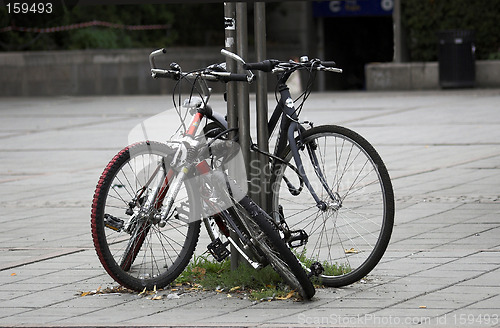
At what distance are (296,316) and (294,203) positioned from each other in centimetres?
241

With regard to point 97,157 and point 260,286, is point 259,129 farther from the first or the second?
point 97,157

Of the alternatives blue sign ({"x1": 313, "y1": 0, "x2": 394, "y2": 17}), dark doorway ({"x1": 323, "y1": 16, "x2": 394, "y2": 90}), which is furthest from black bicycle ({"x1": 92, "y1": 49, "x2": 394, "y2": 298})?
dark doorway ({"x1": 323, "y1": 16, "x2": 394, "y2": 90})

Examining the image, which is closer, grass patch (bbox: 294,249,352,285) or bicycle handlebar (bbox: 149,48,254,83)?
bicycle handlebar (bbox: 149,48,254,83)

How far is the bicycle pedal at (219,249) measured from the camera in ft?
17.1

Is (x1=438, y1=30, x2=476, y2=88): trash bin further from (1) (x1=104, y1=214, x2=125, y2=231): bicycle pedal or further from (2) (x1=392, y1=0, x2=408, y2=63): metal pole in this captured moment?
(1) (x1=104, y1=214, x2=125, y2=231): bicycle pedal

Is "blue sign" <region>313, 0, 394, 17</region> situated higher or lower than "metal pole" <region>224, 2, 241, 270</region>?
higher

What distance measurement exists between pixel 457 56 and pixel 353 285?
52.1 ft

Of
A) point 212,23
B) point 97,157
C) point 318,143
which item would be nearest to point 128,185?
point 318,143

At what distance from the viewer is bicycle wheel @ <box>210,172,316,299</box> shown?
4926mm

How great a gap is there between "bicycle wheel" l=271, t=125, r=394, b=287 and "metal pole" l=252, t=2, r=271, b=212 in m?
0.05

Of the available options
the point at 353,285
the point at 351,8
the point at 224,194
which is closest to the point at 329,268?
the point at 353,285

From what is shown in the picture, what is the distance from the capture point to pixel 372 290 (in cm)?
511

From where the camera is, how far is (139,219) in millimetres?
5234

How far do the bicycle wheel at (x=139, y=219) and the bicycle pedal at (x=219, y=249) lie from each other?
0.57 feet
